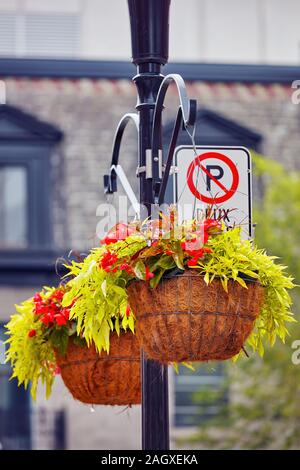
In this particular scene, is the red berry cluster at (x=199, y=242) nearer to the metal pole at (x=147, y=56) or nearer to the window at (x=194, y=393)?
the metal pole at (x=147, y=56)

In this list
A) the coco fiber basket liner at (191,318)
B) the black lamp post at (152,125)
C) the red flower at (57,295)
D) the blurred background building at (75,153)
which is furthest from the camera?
the blurred background building at (75,153)

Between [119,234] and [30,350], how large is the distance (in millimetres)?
1469

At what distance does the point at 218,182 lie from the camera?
7410mm

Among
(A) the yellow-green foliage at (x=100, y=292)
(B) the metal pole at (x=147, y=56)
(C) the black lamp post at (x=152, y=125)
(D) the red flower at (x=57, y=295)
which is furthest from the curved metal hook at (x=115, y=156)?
(A) the yellow-green foliage at (x=100, y=292)

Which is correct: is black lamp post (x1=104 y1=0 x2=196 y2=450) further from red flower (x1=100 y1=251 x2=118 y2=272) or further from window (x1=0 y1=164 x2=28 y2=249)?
window (x1=0 y1=164 x2=28 y2=249)

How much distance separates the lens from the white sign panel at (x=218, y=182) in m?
7.20

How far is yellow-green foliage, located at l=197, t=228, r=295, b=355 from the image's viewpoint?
6301 mm

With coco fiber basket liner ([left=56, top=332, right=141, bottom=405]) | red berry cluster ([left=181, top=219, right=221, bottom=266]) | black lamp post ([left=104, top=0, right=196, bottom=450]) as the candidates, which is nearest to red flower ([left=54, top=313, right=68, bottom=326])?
coco fiber basket liner ([left=56, top=332, right=141, bottom=405])

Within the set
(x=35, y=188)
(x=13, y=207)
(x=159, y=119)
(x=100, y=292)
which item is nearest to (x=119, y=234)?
(x=100, y=292)

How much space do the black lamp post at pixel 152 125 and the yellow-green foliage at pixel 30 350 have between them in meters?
1.08

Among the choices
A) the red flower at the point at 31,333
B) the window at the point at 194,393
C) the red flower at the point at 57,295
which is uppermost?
the red flower at the point at 57,295

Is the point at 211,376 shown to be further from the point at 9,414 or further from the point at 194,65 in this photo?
the point at 194,65

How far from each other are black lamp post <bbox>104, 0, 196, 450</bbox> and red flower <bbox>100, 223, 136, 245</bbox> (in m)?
0.31

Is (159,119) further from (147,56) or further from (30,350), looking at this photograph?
(30,350)
